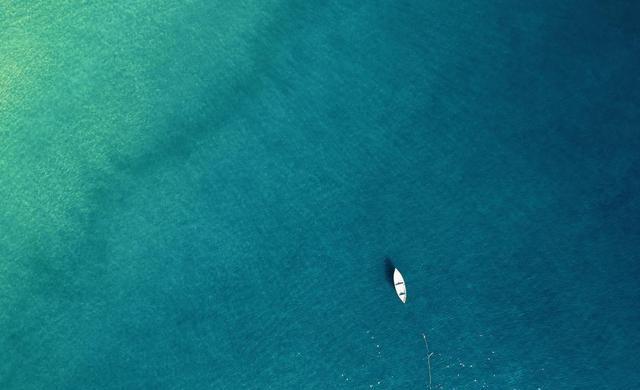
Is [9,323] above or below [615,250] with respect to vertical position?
above

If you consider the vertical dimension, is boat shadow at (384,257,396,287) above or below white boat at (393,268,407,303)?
above

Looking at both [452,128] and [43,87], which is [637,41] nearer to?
[452,128]

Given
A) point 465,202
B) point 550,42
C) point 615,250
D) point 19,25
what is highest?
point 19,25

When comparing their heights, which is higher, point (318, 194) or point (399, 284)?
point (318, 194)

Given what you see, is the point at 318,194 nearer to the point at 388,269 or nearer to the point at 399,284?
the point at 388,269

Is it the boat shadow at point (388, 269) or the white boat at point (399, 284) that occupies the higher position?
the boat shadow at point (388, 269)

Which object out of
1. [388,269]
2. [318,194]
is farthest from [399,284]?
[318,194]

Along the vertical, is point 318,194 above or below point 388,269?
above

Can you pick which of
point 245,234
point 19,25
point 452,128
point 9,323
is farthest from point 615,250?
point 19,25
